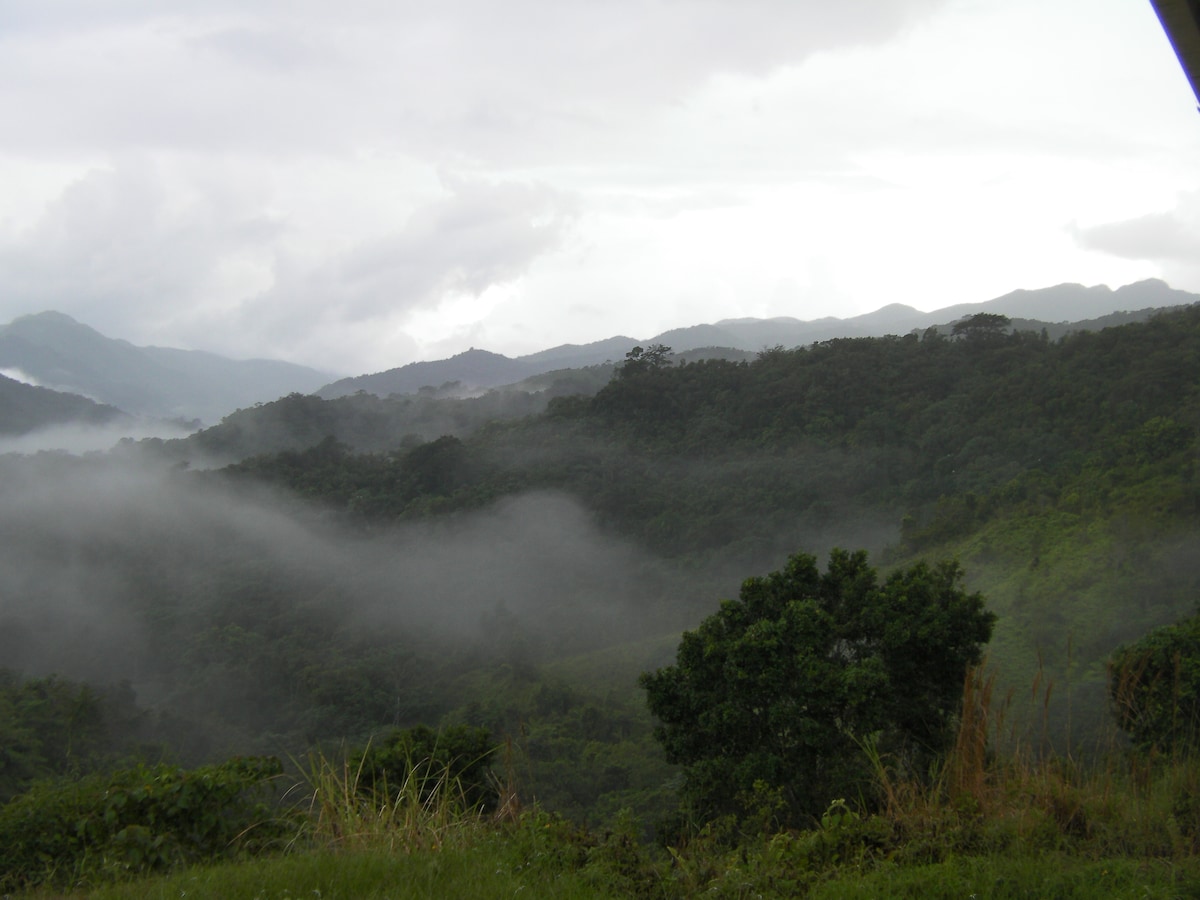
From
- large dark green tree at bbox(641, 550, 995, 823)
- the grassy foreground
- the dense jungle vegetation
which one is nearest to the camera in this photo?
the grassy foreground

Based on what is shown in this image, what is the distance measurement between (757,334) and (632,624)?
85.5m

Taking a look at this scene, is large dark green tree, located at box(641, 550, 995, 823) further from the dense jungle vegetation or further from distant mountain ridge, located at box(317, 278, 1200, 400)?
distant mountain ridge, located at box(317, 278, 1200, 400)

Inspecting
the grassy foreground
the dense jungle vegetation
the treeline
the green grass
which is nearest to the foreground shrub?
the dense jungle vegetation

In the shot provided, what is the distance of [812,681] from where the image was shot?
25.4 feet

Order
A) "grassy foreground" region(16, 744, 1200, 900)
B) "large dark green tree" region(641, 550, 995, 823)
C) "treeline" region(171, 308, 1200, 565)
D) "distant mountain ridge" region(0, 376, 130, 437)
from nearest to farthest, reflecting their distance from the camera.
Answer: "grassy foreground" region(16, 744, 1200, 900)
"large dark green tree" region(641, 550, 995, 823)
"treeline" region(171, 308, 1200, 565)
"distant mountain ridge" region(0, 376, 130, 437)

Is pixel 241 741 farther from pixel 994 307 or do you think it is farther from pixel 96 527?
pixel 994 307

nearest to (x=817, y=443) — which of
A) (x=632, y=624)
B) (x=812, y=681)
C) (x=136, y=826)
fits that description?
(x=632, y=624)

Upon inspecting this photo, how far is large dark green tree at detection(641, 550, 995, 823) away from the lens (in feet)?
24.8

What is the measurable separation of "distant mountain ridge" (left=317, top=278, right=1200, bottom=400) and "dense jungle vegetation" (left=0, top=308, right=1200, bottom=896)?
1383 inches

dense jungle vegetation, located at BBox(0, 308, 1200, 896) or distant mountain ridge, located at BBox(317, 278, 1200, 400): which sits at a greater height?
distant mountain ridge, located at BBox(317, 278, 1200, 400)

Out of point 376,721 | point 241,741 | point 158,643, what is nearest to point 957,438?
point 376,721

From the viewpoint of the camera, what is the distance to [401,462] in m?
38.4

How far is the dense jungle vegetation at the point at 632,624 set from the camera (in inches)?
124

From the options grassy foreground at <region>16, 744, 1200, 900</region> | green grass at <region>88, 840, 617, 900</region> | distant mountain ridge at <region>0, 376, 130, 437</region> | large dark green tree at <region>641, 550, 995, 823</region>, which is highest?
distant mountain ridge at <region>0, 376, 130, 437</region>
